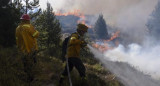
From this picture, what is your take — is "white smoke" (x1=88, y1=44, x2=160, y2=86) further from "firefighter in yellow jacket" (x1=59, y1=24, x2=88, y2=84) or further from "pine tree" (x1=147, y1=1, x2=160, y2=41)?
"pine tree" (x1=147, y1=1, x2=160, y2=41)

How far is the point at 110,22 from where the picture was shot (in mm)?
128000

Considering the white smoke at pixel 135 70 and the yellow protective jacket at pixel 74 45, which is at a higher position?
the yellow protective jacket at pixel 74 45

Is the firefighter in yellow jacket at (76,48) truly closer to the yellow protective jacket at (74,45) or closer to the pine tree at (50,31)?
the yellow protective jacket at (74,45)

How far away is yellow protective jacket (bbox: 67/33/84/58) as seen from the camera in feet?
A: 19.3

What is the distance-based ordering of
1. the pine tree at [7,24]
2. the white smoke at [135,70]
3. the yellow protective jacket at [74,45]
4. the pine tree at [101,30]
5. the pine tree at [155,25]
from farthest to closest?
the pine tree at [101,30], the pine tree at [155,25], the white smoke at [135,70], the pine tree at [7,24], the yellow protective jacket at [74,45]

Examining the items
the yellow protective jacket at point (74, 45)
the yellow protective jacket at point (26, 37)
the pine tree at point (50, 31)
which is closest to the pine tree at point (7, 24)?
the yellow protective jacket at point (26, 37)

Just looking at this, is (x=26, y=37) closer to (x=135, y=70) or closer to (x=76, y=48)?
(x=76, y=48)

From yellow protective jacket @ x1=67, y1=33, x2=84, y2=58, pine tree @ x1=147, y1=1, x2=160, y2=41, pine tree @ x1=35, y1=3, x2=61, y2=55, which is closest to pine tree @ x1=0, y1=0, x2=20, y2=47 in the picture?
yellow protective jacket @ x1=67, y1=33, x2=84, y2=58

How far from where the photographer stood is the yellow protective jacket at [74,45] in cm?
589

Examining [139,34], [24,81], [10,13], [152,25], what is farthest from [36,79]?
[139,34]

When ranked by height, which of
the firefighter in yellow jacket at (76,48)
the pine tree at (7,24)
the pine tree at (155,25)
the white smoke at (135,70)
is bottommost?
the white smoke at (135,70)

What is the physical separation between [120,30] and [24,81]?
10739cm

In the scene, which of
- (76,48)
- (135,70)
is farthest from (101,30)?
(76,48)

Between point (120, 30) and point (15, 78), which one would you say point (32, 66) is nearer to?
point (15, 78)
